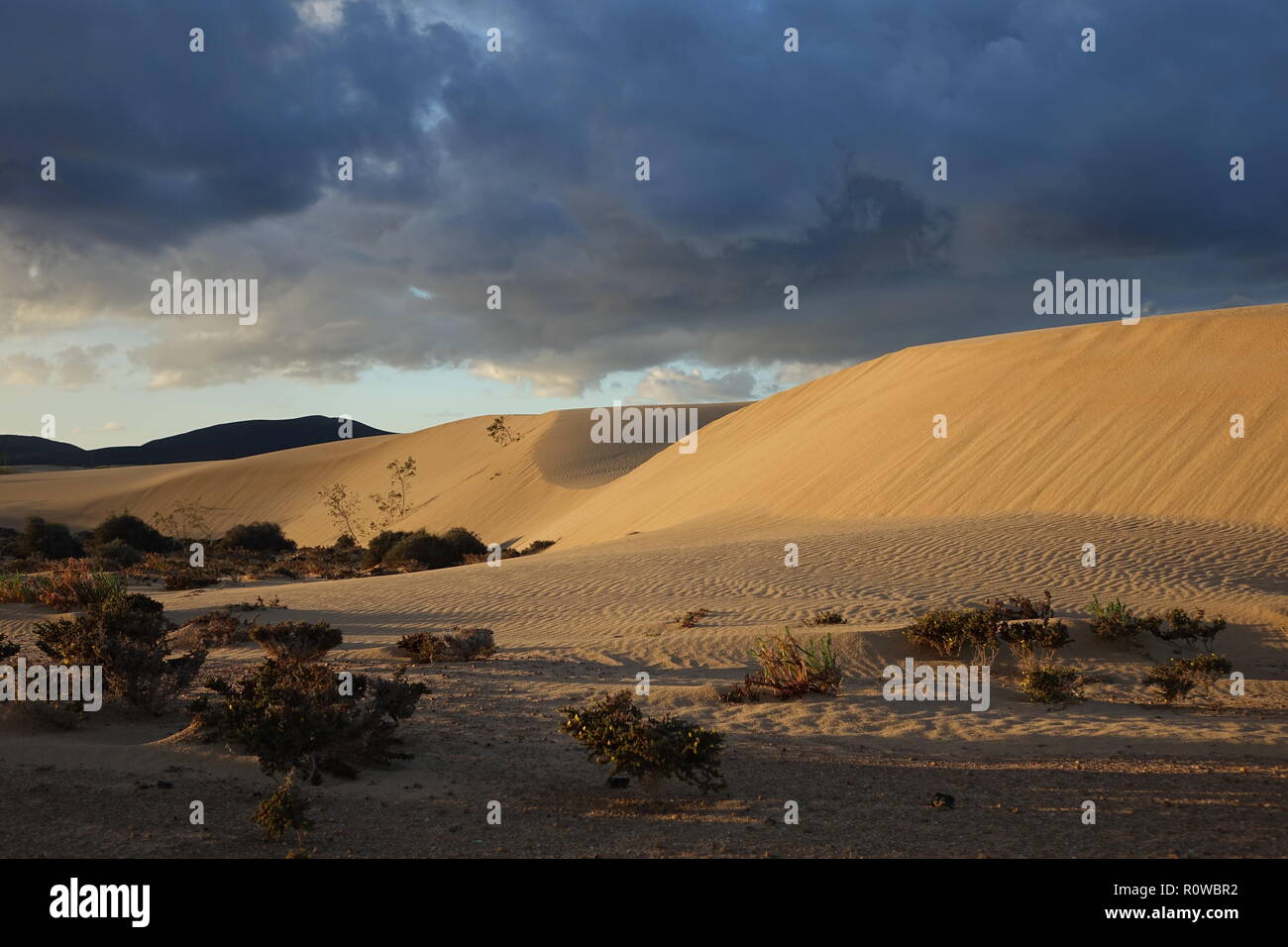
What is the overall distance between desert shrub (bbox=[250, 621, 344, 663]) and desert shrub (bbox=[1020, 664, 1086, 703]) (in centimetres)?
714

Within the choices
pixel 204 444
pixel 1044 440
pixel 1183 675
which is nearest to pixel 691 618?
pixel 1183 675

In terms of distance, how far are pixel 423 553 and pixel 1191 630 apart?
21197 millimetres

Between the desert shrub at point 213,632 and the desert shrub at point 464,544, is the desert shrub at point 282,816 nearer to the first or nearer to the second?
the desert shrub at point 213,632

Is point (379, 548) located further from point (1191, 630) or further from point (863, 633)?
point (1191, 630)

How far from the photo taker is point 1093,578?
14.5 metres

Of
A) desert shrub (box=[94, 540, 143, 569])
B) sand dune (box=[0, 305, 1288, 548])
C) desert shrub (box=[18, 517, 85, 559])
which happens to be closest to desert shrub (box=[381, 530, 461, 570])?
sand dune (box=[0, 305, 1288, 548])

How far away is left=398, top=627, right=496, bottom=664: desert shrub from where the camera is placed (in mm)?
10547

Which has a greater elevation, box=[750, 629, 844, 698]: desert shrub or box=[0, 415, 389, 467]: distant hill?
box=[0, 415, 389, 467]: distant hill

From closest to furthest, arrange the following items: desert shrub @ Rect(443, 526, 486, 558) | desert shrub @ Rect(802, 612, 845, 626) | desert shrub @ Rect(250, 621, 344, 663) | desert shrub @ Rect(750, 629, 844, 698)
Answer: desert shrub @ Rect(750, 629, 844, 698)
desert shrub @ Rect(250, 621, 344, 663)
desert shrub @ Rect(802, 612, 845, 626)
desert shrub @ Rect(443, 526, 486, 558)

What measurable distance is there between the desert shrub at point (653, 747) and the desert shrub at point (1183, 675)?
533cm

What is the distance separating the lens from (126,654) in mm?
7250

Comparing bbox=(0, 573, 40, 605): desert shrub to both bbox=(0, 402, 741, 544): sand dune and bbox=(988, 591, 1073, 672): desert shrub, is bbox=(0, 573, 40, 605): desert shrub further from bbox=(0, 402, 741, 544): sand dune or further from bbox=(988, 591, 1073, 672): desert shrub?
bbox=(0, 402, 741, 544): sand dune
